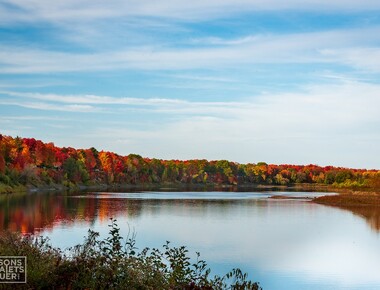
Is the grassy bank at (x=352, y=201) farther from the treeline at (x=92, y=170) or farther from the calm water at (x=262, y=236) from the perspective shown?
the treeline at (x=92, y=170)

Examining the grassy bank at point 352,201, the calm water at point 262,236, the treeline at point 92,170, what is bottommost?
the calm water at point 262,236

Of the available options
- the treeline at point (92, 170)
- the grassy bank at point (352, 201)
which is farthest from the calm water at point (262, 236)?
the treeline at point (92, 170)

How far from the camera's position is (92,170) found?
13488cm

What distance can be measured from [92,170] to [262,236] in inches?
4065

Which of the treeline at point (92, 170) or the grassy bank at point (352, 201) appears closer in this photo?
the grassy bank at point (352, 201)

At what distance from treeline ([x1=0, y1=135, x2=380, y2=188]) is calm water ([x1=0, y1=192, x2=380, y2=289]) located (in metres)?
38.6

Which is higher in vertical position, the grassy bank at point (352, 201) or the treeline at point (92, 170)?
the treeline at point (92, 170)

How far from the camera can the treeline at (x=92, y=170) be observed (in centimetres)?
9371

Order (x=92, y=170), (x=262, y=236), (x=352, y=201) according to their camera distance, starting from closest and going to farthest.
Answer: (x=262, y=236)
(x=352, y=201)
(x=92, y=170)

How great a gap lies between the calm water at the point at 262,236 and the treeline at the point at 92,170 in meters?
38.6

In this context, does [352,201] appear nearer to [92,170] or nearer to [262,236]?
[262,236]

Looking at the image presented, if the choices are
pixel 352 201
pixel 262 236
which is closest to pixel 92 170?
pixel 352 201

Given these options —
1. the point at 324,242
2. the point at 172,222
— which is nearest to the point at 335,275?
the point at 324,242

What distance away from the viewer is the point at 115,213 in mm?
49469
